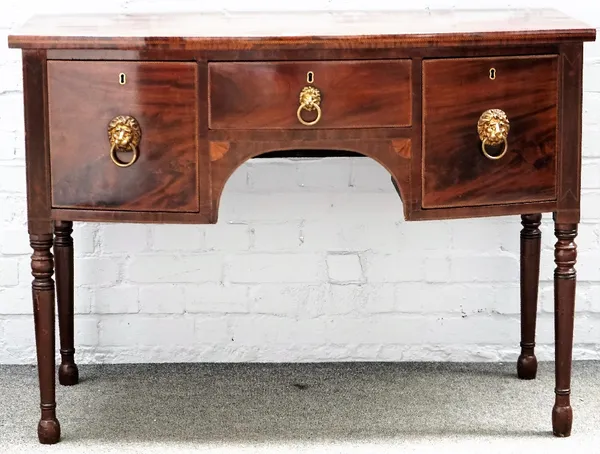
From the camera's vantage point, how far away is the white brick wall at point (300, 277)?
8.49 ft

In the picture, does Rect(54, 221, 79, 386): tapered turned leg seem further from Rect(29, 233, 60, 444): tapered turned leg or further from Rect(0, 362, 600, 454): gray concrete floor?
Rect(29, 233, 60, 444): tapered turned leg

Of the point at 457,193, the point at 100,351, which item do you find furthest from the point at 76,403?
the point at 457,193

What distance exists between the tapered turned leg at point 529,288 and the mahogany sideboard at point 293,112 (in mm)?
421

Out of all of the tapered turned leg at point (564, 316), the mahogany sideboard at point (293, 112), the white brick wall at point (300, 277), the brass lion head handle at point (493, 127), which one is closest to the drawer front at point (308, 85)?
the mahogany sideboard at point (293, 112)

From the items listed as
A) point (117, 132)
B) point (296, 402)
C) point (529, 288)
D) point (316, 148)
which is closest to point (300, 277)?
point (296, 402)

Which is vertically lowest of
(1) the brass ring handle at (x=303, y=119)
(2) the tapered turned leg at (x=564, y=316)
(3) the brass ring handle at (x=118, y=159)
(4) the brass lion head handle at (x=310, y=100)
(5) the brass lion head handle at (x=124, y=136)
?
(2) the tapered turned leg at (x=564, y=316)

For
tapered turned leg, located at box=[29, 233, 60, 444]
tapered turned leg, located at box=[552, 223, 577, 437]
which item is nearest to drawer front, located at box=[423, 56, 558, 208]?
tapered turned leg, located at box=[552, 223, 577, 437]

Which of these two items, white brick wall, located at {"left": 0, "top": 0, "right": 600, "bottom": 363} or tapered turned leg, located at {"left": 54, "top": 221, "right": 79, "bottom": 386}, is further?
white brick wall, located at {"left": 0, "top": 0, "right": 600, "bottom": 363}

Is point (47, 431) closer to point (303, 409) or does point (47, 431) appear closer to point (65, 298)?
point (65, 298)

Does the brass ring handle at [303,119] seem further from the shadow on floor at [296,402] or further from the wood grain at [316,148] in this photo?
the shadow on floor at [296,402]

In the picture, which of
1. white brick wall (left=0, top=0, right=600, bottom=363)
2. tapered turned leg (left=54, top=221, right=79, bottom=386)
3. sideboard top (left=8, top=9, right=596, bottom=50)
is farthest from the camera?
white brick wall (left=0, top=0, right=600, bottom=363)

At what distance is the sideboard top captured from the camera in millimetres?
1936

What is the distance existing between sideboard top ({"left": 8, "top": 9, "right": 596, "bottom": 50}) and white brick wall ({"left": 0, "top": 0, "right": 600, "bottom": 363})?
1.62 feet

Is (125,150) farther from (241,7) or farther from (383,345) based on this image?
(383,345)
